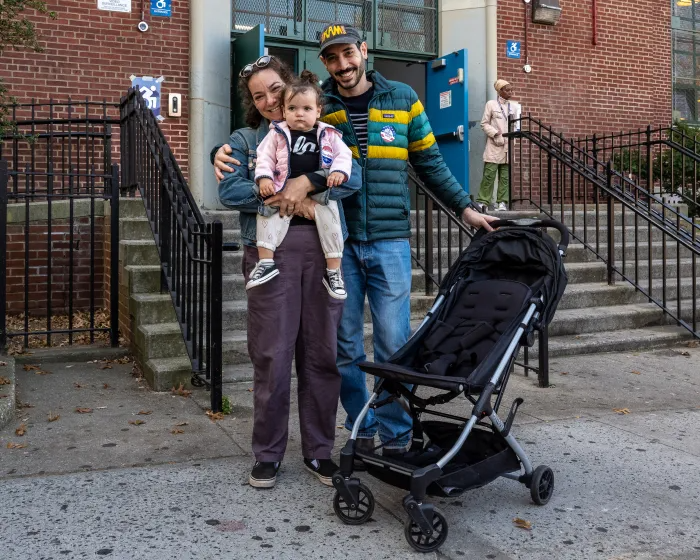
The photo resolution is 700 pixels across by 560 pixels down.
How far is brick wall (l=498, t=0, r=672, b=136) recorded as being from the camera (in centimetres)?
1138

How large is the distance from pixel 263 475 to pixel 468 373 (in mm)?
1038

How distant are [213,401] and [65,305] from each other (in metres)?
3.56

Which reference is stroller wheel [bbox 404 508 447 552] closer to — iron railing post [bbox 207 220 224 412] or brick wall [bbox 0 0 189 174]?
iron railing post [bbox 207 220 224 412]

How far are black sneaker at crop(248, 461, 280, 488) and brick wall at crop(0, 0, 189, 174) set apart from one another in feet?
21.2

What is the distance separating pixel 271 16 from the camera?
9.93 m

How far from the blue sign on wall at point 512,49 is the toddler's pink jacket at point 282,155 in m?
8.46

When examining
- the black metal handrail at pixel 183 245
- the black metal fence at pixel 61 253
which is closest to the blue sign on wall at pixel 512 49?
the black metal fence at pixel 61 253

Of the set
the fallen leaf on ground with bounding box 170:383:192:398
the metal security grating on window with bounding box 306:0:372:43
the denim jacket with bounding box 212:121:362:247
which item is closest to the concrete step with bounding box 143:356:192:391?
the fallen leaf on ground with bounding box 170:383:192:398

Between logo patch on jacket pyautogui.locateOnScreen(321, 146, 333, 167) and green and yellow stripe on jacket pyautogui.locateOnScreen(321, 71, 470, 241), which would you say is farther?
green and yellow stripe on jacket pyautogui.locateOnScreen(321, 71, 470, 241)

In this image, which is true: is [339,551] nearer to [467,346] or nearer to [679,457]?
[467,346]

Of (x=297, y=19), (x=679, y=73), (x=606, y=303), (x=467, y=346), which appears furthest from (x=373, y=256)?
(x=679, y=73)

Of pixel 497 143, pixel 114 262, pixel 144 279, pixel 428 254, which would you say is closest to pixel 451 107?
pixel 497 143

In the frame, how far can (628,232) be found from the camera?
9367 mm

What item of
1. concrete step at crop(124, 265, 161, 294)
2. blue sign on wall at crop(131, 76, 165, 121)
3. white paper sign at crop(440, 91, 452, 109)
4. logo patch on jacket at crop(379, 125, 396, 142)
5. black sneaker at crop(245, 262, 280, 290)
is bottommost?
concrete step at crop(124, 265, 161, 294)
